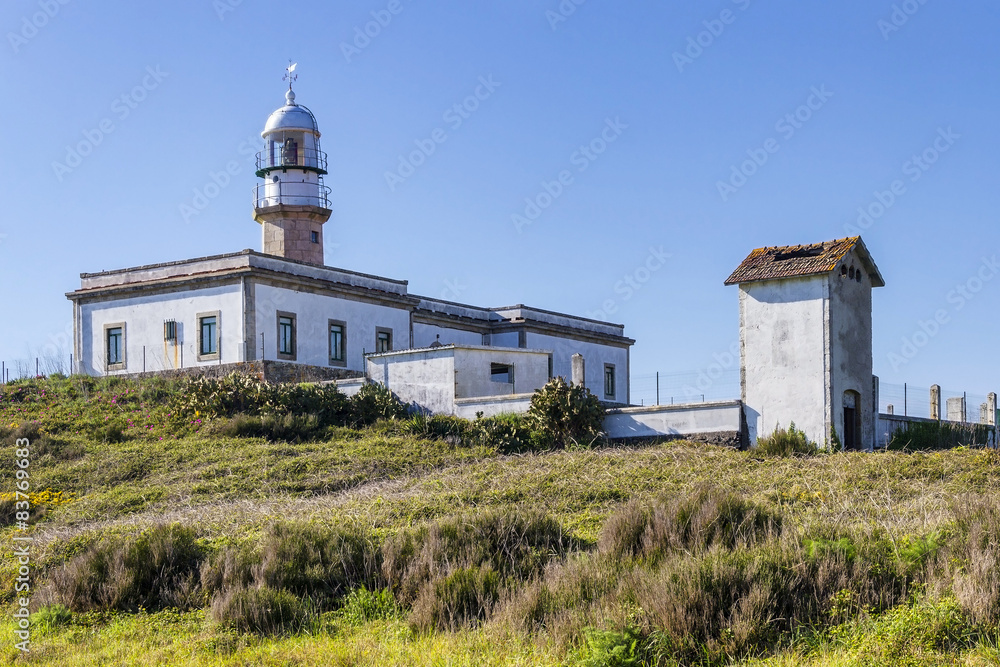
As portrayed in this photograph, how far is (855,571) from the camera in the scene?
10789 millimetres

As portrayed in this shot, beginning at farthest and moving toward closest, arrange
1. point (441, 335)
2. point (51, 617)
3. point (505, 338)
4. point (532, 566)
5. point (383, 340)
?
point (505, 338) → point (441, 335) → point (383, 340) → point (532, 566) → point (51, 617)

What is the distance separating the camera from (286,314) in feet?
112

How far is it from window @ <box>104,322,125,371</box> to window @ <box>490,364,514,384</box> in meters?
12.5

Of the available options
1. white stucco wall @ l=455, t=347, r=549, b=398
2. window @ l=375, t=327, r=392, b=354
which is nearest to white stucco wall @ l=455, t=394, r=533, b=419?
white stucco wall @ l=455, t=347, r=549, b=398

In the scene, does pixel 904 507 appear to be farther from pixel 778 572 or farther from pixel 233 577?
pixel 233 577

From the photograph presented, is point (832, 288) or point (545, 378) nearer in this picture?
point (832, 288)

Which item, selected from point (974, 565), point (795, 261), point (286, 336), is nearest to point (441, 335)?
point (286, 336)

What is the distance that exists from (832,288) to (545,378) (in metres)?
10.7

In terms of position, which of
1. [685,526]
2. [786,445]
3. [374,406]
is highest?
[374,406]

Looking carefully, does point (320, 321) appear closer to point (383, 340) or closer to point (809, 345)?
point (383, 340)

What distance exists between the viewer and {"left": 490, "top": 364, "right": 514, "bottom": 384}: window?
31156 mm

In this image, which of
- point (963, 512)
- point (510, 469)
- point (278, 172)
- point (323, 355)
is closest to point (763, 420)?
point (510, 469)

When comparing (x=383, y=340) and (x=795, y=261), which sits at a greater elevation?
(x=795, y=261)

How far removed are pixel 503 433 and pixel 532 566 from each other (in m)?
13.0
